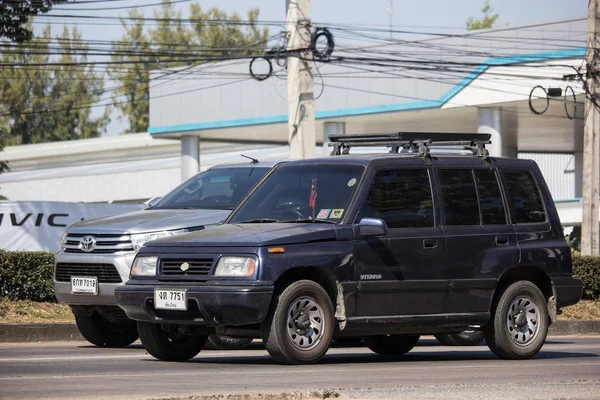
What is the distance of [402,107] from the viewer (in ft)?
125

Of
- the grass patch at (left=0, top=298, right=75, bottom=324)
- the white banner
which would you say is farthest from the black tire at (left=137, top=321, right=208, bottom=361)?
the white banner

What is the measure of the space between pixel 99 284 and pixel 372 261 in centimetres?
361

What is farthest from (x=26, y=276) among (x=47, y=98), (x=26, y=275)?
(x=47, y=98)

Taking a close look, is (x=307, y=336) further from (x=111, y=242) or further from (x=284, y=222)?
(x=111, y=242)

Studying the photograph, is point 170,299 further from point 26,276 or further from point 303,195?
point 26,276

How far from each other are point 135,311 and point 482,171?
12.0ft

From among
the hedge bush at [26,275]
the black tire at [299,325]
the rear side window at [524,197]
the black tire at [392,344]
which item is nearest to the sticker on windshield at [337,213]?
the black tire at [299,325]

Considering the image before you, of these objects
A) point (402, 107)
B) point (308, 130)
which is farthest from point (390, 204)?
point (402, 107)

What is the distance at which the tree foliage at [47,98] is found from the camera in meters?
88.6

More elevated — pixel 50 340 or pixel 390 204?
pixel 390 204

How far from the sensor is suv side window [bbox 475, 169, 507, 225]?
1152 cm

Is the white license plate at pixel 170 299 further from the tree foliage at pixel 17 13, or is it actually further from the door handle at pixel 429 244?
the tree foliage at pixel 17 13

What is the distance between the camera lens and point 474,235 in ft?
36.9

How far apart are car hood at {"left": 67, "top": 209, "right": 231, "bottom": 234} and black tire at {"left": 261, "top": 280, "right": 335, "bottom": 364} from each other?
2.92 meters
